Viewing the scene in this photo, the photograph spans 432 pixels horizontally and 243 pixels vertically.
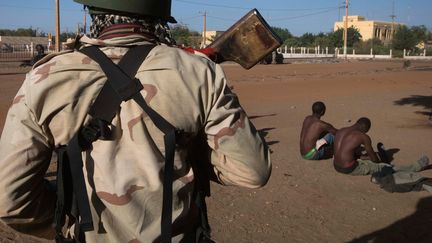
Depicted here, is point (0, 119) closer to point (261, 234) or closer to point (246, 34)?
point (261, 234)

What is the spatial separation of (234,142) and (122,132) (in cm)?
36

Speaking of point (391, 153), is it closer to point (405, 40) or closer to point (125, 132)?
point (125, 132)

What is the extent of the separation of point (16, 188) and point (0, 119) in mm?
11110

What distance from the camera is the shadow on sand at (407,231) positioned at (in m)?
4.80

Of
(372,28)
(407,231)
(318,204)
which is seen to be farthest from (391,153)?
(372,28)

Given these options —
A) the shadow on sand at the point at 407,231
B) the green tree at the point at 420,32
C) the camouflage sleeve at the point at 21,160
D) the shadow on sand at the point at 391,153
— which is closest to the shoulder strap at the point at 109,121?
the camouflage sleeve at the point at 21,160

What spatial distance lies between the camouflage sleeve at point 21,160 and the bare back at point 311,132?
643 centimetres

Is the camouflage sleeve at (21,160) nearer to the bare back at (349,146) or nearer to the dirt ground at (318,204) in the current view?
the dirt ground at (318,204)

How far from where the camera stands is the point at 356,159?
7.13m

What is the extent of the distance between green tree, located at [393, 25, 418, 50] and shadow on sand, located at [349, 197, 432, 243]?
78896 mm

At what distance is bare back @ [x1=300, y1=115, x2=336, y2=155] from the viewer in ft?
25.4

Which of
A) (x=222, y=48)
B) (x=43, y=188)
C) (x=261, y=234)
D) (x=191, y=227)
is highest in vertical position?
(x=222, y=48)

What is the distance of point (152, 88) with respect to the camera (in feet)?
4.97

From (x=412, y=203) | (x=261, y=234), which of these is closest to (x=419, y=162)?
(x=412, y=203)
